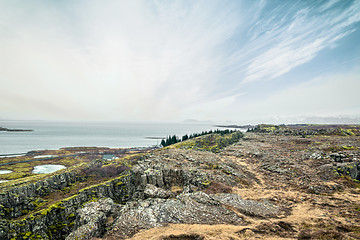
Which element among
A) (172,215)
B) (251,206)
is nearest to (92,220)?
(172,215)

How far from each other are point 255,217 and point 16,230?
108 ft

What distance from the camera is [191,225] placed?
1424cm

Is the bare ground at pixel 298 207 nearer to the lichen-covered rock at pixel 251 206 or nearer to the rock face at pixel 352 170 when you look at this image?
the lichen-covered rock at pixel 251 206

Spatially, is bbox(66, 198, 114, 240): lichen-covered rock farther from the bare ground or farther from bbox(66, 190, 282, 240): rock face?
the bare ground

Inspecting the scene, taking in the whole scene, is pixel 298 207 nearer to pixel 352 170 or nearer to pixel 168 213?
pixel 168 213

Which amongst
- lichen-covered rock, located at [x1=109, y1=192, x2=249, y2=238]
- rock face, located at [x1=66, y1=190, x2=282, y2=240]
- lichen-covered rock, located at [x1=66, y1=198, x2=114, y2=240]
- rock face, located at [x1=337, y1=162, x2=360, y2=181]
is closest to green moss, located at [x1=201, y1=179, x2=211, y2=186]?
rock face, located at [x1=66, y1=190, x2=282, y2=240]

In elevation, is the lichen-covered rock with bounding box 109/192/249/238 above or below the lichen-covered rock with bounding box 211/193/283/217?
above

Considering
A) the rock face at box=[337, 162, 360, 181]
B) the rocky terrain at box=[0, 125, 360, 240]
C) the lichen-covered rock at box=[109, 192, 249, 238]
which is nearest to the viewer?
the rocky terrain at box=[0, 125, 360, 240]

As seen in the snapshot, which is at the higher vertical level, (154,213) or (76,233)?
(154,213)

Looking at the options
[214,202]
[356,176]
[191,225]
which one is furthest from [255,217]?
[356,176]

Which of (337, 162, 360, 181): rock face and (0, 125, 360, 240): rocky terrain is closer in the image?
(0, 125, 360, 240): rocky terrain

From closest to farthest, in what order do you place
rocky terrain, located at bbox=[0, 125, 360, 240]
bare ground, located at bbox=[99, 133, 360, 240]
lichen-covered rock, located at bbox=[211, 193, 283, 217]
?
bare ground, located at bbox=[99, 133, 360, 240] < rocky terrain, located at bbox=[0, 125, 360, 240] < lichen-covered rock, located at bbox=[211, 193, 283, 217]

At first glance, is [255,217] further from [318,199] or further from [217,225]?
[318,199]

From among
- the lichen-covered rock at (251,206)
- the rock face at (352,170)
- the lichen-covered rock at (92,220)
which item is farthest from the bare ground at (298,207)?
the lichen-covered rock at (92,220)
